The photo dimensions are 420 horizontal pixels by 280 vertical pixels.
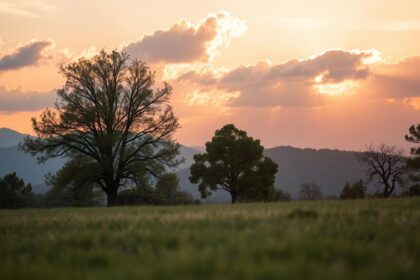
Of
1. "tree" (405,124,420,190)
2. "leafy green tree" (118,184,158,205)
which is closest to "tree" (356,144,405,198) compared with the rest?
"tree" (405,124,420,190)

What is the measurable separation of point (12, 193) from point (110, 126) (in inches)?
2503

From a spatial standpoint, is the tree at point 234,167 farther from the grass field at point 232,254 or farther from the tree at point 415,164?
the grass field at point 232,254

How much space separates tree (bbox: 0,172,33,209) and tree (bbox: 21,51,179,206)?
56.0 metres

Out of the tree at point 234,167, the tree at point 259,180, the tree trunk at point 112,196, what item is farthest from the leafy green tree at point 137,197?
the tree trunk at point 112,196

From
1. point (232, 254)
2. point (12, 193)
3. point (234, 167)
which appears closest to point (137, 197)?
point (234, 167)

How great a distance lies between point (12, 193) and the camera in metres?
93.4

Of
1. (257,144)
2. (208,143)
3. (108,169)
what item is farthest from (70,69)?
(257,144)

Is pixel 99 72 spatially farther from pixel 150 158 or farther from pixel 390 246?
pixel 390 246

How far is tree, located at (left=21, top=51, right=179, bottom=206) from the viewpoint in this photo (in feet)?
129

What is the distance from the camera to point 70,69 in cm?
4106

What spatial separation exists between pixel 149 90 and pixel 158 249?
36.7 meters

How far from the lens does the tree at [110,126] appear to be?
3944cm

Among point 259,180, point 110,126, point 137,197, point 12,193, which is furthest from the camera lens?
point 12,193

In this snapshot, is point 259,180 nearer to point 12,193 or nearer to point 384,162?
point 384,162
